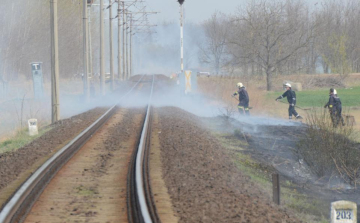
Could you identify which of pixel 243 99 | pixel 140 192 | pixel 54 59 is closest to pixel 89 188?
pixel 140 192

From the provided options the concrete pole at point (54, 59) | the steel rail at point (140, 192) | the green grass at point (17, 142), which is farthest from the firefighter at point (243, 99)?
the steel rail at point (140, 192)

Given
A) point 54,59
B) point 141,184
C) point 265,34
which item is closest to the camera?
point 141,184

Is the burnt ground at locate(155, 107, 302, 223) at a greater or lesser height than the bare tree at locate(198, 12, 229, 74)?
lesser

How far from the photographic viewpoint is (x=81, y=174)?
36.0 feet

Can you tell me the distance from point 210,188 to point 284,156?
27.5 ft

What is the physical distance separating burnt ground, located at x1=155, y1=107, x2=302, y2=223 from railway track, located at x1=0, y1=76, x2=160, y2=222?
1.65 ft

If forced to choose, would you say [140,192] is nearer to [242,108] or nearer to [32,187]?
[32,187]

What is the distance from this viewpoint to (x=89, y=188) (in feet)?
31.9

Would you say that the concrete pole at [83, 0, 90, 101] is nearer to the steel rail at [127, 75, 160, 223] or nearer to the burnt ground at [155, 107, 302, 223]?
the burnt ground at [155, 107, 302, 223]

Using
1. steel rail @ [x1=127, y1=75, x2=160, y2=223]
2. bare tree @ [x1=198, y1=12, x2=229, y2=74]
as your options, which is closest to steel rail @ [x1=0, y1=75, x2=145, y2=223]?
steel rail @ [x1=127, y1=75, x2=160, y2=223]

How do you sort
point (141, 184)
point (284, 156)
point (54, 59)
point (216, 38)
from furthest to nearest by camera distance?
point (216, 38) → point (54, 59) → point (284, 156) → point (141, 184)

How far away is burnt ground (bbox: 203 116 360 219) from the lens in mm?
12867

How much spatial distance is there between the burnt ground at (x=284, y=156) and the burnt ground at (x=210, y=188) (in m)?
1.54

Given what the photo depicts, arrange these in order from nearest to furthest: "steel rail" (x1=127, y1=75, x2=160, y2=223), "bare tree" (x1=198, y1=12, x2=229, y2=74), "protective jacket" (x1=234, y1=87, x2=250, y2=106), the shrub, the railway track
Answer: "steel rail" (x1=127, y1=75, x2=160, y2=223), the railway track, the shrub, "protective jacket" (x1=234, y1=87, x2=250, y2=106), "bare tree" (x1=198, y1=12, x2=229, y2=74)
